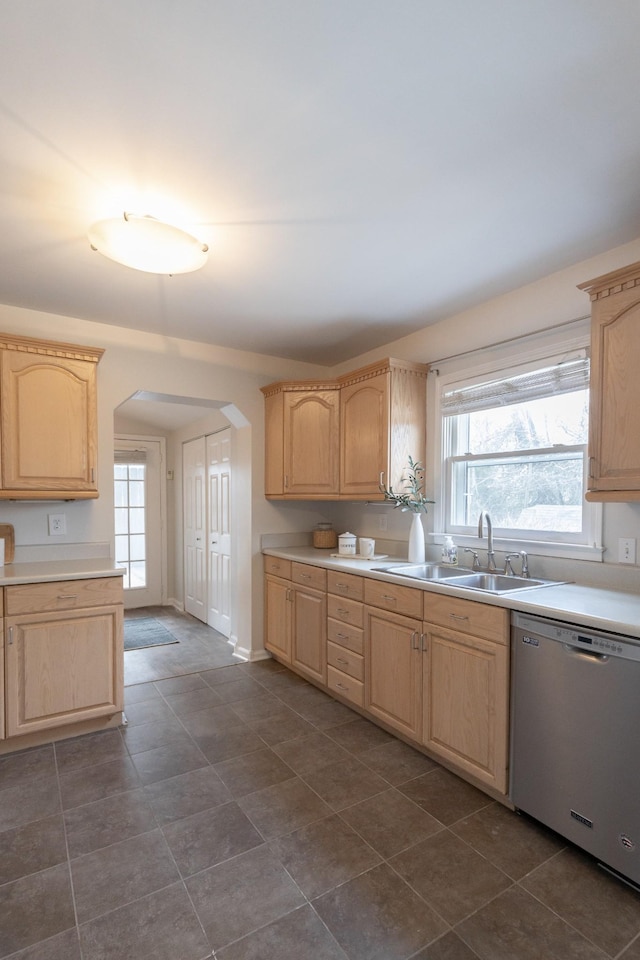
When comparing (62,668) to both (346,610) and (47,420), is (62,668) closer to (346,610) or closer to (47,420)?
→ (47,420)

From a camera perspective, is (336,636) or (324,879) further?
(336,636)

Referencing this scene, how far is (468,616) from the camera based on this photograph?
84.7 inches

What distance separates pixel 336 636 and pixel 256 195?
95.2 inches

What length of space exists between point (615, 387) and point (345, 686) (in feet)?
7.16

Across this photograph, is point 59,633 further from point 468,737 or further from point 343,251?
point 343,251

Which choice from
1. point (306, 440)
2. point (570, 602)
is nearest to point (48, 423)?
point (306, 440)

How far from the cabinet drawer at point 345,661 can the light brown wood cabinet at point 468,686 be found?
0.55 metres

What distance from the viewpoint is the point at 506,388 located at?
111 inches

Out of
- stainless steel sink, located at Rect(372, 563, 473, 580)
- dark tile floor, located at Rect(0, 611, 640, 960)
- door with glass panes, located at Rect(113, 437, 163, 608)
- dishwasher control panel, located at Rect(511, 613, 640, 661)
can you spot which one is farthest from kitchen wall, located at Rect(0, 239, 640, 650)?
door with glass panes, located at Rect(113, 437, 163, 608)

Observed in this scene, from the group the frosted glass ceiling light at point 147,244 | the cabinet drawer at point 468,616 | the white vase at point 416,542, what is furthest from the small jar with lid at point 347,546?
the frosted glass ceiling light at point 147,244

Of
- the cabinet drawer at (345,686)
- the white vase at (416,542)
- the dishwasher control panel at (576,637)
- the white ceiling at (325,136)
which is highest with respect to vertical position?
the white ceiling at (325,136)

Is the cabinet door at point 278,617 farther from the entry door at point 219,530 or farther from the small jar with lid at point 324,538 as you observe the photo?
the entry door at point 219,530

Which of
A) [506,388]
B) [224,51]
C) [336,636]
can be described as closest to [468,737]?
[336,636]

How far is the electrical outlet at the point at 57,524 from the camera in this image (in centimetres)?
308
